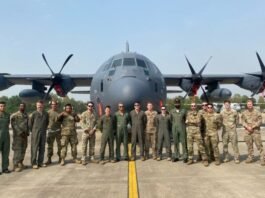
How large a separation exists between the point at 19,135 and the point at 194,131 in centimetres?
510

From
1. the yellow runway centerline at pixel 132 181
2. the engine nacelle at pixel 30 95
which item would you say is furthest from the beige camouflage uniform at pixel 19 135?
the engine nacelle at pixel 30 95

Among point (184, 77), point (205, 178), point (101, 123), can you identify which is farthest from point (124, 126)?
point (184, 77)

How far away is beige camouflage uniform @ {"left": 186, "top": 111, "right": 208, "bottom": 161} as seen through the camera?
32.1ft

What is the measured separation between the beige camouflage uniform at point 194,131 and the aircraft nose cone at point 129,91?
2.43m

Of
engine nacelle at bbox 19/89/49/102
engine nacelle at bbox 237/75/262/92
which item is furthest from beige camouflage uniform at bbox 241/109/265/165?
engine nacelle at bbox 19/89/49/102

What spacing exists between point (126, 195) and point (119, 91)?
254 inches

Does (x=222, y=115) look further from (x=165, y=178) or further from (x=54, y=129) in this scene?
(x=54, y=129)

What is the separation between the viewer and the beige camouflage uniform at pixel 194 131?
32.1 ft

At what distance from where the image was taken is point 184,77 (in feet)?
77.4

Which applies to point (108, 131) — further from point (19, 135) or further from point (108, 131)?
point (19, 135)

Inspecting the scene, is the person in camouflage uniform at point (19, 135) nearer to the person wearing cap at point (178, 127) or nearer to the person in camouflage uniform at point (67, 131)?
the person in camouflage uniform at point (67, 131)

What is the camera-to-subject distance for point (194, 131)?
9.89 m

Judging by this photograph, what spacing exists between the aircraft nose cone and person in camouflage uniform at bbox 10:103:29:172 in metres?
3.54

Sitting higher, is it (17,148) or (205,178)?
(17,148)
